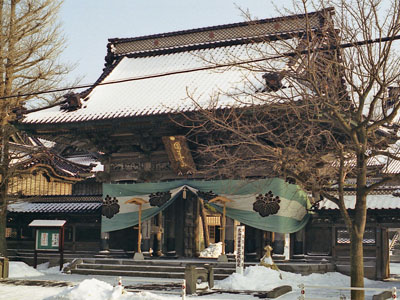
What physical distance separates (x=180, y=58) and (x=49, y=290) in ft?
42.2

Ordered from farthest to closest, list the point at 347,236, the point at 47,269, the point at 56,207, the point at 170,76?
A: 1. the point at 56,207
2. the point at 170,76
3. the point at 47,269
4. the point at 347,236

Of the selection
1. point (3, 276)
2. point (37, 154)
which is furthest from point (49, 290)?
point (37, 154)

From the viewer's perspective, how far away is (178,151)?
23.2 m

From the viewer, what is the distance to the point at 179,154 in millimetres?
23281

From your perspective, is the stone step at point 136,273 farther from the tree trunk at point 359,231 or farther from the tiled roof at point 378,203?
the tree trunk at point 359,231

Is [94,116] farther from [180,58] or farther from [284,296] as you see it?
[284,296]

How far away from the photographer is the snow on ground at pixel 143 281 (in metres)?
14.9

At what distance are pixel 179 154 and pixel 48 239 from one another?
20.8 feet

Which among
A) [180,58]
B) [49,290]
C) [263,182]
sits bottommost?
[49,290]

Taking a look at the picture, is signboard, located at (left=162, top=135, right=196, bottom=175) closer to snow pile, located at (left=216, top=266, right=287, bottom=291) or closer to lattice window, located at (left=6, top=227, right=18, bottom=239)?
snow pile, located at (left=216, top=266, right=287, bottom=291)

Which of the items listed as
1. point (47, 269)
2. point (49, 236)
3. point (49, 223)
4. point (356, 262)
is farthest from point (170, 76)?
point (356, 262)

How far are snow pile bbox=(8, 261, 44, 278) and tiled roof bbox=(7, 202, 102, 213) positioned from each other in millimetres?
3374

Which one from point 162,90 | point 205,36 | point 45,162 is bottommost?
point 45,162

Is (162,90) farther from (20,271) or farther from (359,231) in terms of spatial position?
(359,231)
